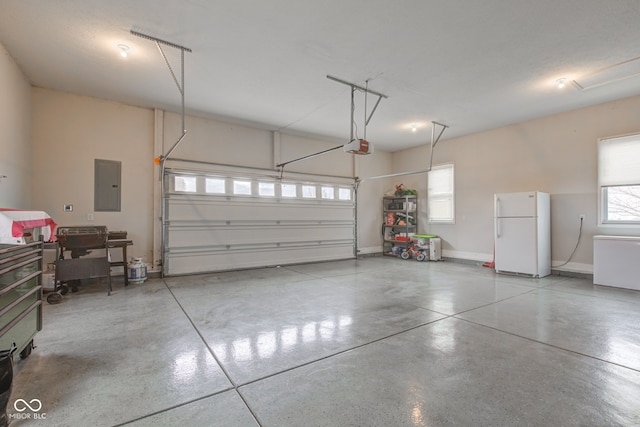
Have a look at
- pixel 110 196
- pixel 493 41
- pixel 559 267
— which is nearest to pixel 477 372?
pixel 493 41

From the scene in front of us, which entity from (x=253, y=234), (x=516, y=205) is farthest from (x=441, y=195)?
(x=253, y=234)

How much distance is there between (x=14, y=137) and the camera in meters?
3.90

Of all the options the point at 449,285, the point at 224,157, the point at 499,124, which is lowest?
the point at 449,285

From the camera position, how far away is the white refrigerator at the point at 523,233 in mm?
5387

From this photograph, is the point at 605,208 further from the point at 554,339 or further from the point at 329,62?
the point at 329,62

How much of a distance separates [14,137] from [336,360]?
5.15 m

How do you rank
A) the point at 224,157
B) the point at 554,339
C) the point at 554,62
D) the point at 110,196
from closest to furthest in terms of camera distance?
the point at 554,339 < the point at 554,62 < the point at 110,196 < the point at 224,157

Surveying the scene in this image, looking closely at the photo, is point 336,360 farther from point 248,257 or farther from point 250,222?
point 250,222

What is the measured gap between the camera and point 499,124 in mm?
6367

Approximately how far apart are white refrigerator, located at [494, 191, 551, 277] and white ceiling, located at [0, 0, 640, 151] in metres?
A: 1.80

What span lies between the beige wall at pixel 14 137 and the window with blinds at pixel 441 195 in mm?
7933

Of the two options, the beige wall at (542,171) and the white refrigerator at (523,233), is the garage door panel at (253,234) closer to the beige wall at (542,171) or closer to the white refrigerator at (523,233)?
the beige wall at (542,171)

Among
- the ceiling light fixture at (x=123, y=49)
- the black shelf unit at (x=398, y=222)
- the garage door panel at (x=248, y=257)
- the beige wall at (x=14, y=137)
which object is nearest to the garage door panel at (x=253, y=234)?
the garage door panel at (x=248, y=257)

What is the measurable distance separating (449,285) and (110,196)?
6.25 metres
